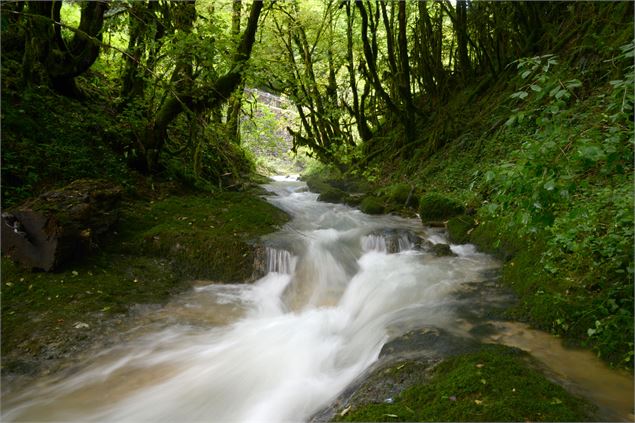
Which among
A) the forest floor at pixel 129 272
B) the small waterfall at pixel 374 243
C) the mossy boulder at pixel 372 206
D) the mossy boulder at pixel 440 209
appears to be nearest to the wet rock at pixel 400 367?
the forest floor at pixel 129 272

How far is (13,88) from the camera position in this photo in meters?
6.53

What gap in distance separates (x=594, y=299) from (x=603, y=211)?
89 centimetres

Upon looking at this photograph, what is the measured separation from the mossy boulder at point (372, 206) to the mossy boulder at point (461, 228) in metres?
2.19

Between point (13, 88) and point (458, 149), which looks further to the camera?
point (458, 149)

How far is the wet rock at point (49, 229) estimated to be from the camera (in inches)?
184

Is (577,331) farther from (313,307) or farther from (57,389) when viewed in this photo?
(57,389)

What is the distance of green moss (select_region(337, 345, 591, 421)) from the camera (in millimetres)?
2275

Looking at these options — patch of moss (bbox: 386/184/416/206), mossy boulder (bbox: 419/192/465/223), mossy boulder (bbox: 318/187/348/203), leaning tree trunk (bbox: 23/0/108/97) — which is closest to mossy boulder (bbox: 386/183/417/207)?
patch of moss (bbox: 386/184/416/206)

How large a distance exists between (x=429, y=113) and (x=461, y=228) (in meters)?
6.67

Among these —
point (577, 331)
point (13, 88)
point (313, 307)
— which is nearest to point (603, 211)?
point (577, 331)

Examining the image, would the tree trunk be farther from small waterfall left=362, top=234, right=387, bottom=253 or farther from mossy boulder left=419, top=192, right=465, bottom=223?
mossy boulder left=419, top=192, right=465, bottom=223

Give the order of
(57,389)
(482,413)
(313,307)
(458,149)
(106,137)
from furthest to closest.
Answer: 1. (458,149)
2. (106,137)
3. (313,307)
4. (57,389)
5. (482,413)

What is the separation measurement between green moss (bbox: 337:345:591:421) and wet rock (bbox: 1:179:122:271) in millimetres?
4001

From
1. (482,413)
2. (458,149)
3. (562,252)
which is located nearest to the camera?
(482,413)
